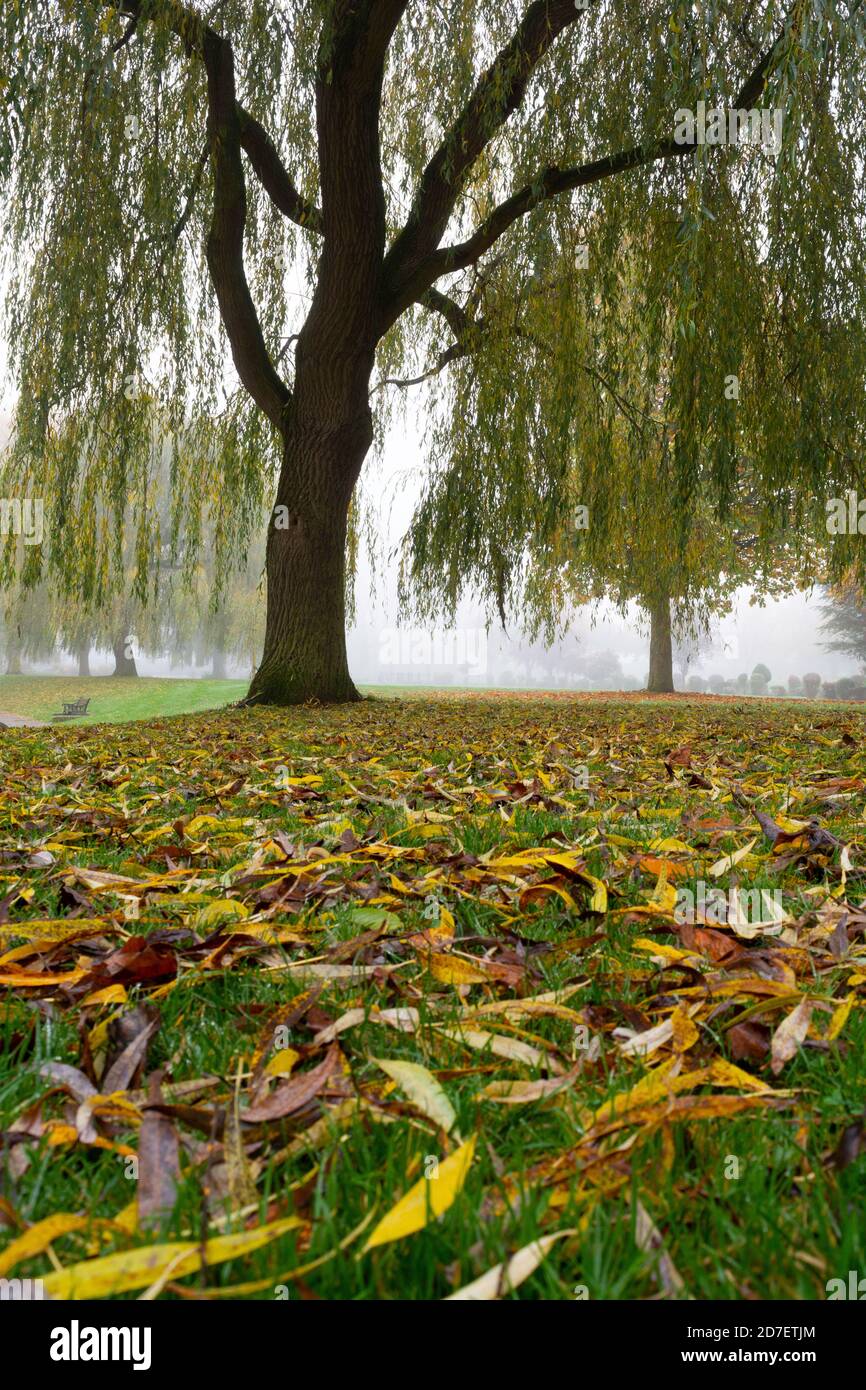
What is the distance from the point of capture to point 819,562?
19.9 meters

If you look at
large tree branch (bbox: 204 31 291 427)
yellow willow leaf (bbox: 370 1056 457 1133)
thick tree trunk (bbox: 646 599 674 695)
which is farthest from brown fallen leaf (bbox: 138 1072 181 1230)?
thick tree trunk (bbox: 646 599 674 695)

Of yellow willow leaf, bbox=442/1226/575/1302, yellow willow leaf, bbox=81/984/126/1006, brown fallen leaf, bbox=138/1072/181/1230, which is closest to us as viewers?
yellow willow leaf, bbox=442/1226/575/1302

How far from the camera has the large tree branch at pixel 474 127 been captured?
7.07 meters

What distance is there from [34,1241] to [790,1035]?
2.86 feet

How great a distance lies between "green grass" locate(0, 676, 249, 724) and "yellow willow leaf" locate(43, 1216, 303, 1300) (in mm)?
17507

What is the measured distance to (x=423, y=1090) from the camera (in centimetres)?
102

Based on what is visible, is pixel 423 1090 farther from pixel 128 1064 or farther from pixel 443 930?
pixel 443 930

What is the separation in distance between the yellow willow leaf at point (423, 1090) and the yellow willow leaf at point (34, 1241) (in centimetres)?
36

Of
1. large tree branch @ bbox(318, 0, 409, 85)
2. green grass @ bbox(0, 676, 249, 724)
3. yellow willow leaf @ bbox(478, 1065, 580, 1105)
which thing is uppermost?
large tree branch @ bbox(318, 0, 409, 85)

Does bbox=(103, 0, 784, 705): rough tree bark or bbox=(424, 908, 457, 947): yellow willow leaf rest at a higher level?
bbox=(103, 0, 784, 705): rough tree bark

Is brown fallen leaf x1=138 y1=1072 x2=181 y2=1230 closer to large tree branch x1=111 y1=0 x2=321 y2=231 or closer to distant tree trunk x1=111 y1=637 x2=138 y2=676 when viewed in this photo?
large tree branch x1=111 y1=0 x2=321 y2=231

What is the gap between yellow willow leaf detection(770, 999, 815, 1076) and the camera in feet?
3.73

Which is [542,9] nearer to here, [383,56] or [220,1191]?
[383,56]

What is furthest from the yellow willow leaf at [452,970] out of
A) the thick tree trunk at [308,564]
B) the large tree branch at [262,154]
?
the large tree branch at [262,154]
